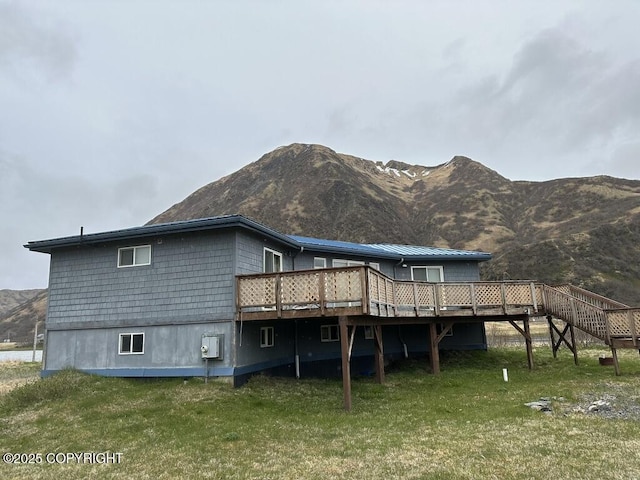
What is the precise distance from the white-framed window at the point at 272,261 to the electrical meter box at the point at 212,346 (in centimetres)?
340

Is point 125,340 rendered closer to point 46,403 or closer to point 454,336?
point 46,403

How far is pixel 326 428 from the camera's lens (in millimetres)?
9734

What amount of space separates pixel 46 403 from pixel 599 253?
72.6m

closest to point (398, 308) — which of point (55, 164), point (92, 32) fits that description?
point (92, 32)

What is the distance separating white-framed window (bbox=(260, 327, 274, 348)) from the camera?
15619 mm

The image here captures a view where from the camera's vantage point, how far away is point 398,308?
1559 cm

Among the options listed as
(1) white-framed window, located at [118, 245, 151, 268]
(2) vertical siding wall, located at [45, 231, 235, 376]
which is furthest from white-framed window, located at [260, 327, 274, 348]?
(1) white-framed window, located at [118, 245, 151, 268]

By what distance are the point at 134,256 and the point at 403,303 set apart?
31.7ft

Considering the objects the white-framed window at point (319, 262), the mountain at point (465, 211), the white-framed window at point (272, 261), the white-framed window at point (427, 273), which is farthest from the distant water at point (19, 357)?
the mountain at point (465, 211)

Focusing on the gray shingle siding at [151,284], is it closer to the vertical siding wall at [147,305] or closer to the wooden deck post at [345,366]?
the vertical siding wall at [147,305]

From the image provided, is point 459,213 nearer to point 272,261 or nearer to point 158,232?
point 272,261

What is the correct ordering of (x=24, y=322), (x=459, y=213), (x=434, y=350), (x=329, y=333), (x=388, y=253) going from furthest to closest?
(x=459, y=213) < (x=24, y=322) < (x=388, y=253) < (x=329, y=333) < (x=434, y=350)

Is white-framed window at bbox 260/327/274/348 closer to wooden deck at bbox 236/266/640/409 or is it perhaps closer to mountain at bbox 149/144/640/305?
wooden deck at bbox 236/266/640/409

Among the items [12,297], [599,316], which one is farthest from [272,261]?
[12,297]
